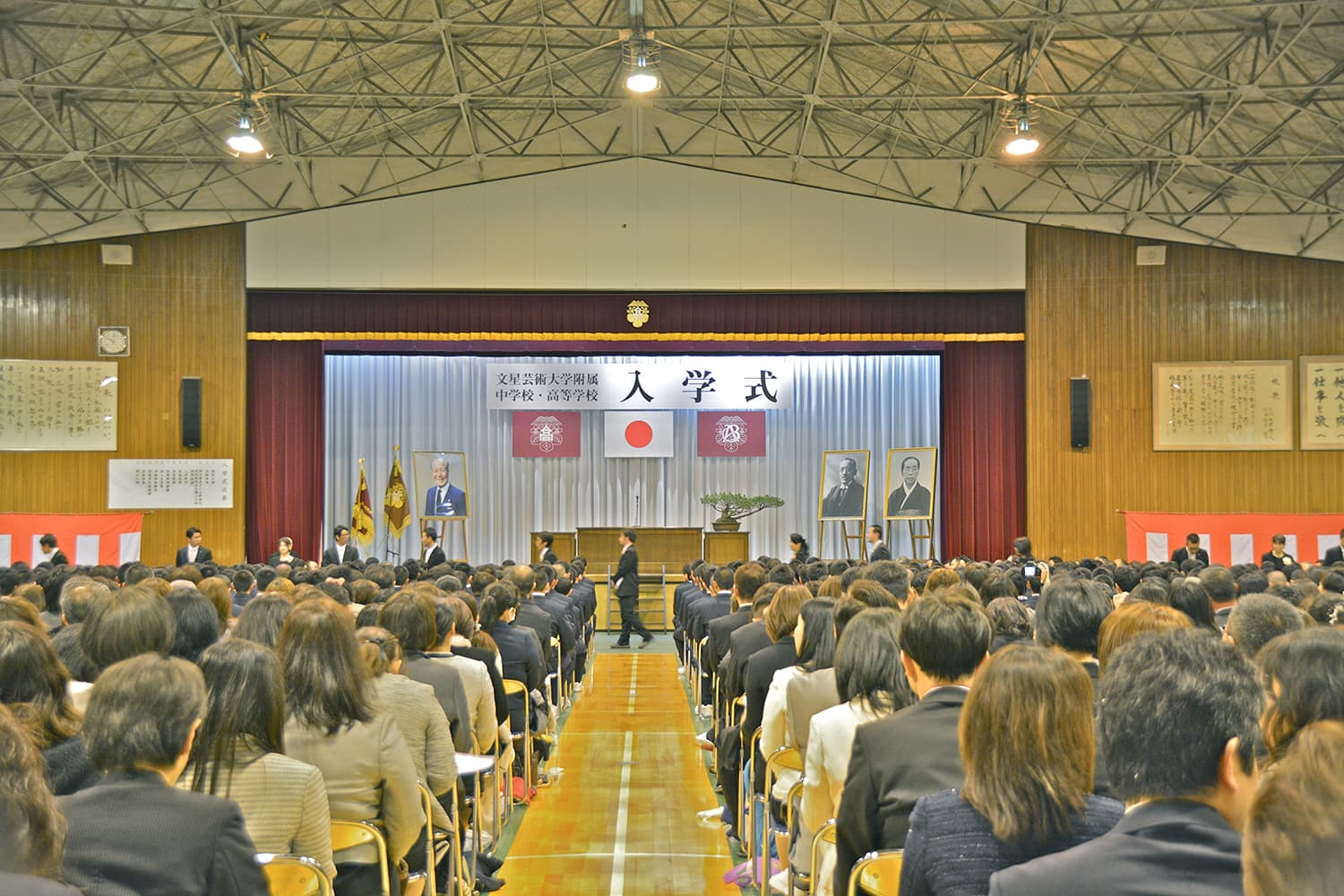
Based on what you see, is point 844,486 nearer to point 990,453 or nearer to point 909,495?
point 909,495

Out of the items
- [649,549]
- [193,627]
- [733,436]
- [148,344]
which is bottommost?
[649,549]

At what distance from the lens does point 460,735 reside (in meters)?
4.84

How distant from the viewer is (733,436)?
19.3 m

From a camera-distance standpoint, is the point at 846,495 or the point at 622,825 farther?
the point at 846,495

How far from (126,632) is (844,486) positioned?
1526 centimetres

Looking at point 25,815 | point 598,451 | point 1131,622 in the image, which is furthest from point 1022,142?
point 25,815

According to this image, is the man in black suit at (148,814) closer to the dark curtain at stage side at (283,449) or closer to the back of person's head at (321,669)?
the back of person's head at (321,669)

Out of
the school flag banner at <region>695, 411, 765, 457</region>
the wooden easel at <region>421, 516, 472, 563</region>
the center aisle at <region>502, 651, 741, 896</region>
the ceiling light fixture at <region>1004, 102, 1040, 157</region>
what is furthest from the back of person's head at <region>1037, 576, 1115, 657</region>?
the school flag banner at <region>695, 411, 765, 457</region>

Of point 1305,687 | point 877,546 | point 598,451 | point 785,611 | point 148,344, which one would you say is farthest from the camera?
point 598,451

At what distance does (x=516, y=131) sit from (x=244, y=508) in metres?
6.84

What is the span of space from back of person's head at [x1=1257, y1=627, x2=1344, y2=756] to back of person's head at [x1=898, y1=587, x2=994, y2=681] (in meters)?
0.67

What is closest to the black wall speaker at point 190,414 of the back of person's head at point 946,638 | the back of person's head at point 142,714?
the back of person's head at point 142,714

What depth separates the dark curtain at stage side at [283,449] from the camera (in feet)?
57.7

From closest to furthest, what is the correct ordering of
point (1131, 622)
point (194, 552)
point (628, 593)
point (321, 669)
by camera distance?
point (321, 669) → point (1131, 622) → point (628, 593) → point (194, 552)
